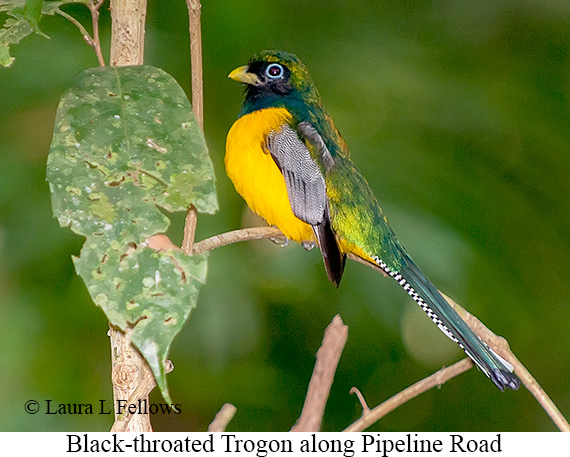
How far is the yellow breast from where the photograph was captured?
159 centimetres

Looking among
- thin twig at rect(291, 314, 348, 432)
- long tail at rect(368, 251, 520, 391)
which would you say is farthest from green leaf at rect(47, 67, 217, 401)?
long tail at rect(368, 251, 520, 391)

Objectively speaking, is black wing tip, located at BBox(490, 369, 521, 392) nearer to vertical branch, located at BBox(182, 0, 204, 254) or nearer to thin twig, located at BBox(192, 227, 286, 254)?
thin twig, located at BBox(192, 227, 286, 254)

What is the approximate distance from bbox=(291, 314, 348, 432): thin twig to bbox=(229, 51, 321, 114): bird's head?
68cm

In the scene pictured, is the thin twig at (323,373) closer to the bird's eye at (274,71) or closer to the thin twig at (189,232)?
the thin twig at (189,232)

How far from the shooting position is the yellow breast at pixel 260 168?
1593 millimetres

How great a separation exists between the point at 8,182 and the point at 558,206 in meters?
1.55

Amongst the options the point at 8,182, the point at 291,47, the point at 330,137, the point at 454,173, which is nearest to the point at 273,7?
the point at 291,47

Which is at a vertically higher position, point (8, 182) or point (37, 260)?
point (8, 182)

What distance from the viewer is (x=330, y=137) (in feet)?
5.21

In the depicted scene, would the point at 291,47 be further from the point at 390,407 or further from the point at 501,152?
the point at 390,407

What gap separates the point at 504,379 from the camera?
129cm

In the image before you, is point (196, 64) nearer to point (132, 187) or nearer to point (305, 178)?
point (132, 187)

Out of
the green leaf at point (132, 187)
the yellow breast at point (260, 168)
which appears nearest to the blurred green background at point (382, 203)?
the yellow breast at point (260, 168)

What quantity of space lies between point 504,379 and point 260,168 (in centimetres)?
72
